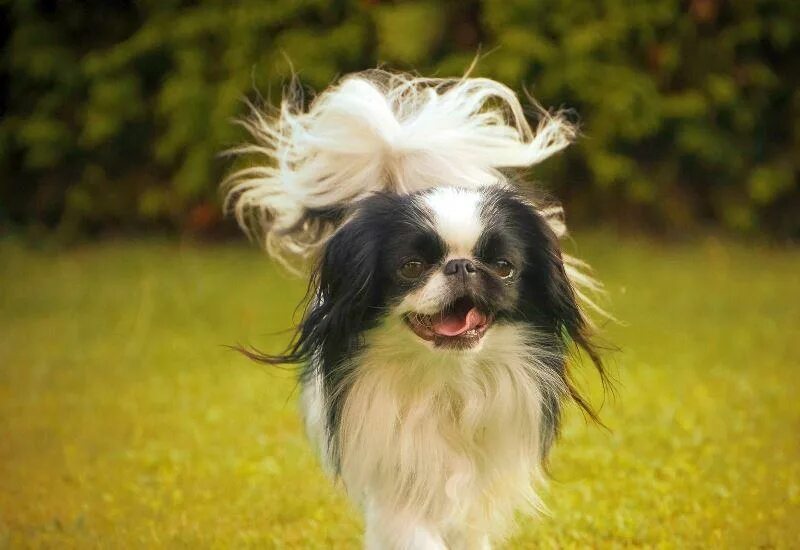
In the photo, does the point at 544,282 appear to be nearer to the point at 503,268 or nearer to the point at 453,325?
the point at 503,268

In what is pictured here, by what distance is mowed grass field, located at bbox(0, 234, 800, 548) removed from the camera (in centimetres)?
451

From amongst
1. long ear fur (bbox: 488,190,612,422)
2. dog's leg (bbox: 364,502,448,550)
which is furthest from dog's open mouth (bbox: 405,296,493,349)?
dog's leg (bbox: 364,502,448,550)

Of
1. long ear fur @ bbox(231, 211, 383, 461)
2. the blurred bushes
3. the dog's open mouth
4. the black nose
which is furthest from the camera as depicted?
the blurred bushes

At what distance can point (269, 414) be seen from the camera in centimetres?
631

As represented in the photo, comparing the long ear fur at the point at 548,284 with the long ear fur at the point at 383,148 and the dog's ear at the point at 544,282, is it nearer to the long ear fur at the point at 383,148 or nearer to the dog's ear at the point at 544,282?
→ the dog's ear at the point at 544,282

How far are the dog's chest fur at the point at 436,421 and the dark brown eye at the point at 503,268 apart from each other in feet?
0.49

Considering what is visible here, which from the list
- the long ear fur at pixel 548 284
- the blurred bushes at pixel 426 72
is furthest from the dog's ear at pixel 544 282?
the blurred bushes at pixel 426 72

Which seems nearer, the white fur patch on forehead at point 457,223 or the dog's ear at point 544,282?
the white fur patch on forehead at point 457,223

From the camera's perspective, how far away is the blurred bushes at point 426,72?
9586 mm

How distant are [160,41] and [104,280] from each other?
2.08 m

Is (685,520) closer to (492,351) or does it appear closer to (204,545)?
(492,351)

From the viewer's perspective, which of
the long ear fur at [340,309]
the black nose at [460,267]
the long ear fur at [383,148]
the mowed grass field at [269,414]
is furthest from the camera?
the mowed grass field at [269,414]

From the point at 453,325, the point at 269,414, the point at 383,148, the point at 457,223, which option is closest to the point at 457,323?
the point at 453,325

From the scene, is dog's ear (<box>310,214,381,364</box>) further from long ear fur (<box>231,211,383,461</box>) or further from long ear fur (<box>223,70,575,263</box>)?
long ear fur (<box>223,70,575,263</box>)
